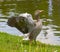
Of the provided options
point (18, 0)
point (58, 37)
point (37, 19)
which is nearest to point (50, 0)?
point (18, 0)

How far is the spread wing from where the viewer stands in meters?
10.6

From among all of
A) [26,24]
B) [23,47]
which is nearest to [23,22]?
[26,24]

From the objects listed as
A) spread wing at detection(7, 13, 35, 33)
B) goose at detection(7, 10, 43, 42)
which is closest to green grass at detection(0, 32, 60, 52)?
goose at detection(7, 10, 43, 42)

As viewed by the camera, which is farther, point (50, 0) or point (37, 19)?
point (50, 0)

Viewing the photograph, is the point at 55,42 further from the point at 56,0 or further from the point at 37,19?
the point at 56,0

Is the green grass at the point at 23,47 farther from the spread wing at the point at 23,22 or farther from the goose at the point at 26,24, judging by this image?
the spread wing at the point at 23,22

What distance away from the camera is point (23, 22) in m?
10.9

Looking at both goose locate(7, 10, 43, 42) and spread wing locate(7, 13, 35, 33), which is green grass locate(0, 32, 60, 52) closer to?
goose locate(7, 10, 43, 42)

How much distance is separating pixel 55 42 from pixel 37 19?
112 inches

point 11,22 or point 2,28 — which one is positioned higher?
point 11,22

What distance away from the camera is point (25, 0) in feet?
116

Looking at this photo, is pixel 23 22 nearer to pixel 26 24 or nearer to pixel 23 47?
pixel 26 24

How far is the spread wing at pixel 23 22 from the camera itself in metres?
10.6

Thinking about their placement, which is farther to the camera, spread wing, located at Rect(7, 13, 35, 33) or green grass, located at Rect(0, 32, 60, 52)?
spread wing, located at Rect(7, 13, 35, 33)
